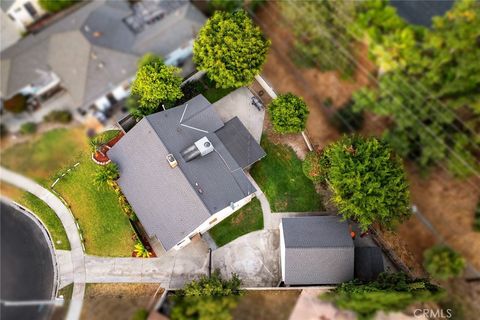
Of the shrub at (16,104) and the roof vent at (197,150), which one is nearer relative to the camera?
the roof vent at (197,150)

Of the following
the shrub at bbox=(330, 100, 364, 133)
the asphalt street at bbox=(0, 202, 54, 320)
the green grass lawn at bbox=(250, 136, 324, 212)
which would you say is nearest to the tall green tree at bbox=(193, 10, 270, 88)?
the green grass lawn at bbox=(250, 136, 324, 212)

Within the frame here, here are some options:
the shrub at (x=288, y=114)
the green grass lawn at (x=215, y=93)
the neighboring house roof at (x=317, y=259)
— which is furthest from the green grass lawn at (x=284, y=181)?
the green grass lawn at (x=215, y=93)

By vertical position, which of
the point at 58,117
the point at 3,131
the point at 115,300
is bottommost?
the point at 115,300

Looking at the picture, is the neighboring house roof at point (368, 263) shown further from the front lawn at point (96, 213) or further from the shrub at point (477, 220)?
the front lawn at point (96, 213)

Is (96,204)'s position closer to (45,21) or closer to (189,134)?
(189,134)

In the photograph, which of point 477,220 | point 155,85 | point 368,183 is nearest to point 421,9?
point 368,183

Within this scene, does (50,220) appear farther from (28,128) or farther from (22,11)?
(22,11)
